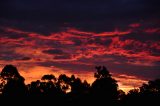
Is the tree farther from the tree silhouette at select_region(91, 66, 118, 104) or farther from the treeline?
the tree silhouette at select_region(91, 66, 118, 104)

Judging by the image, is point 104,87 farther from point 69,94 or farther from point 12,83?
point 12,83

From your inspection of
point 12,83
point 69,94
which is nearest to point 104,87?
point 69,94

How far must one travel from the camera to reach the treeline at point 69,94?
249 ft

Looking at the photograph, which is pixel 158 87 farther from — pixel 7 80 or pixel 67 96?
pixel 7 80

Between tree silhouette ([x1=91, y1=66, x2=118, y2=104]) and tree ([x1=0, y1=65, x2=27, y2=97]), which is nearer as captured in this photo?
tree ([x1=0, y1=65, x2=27, y2=97])

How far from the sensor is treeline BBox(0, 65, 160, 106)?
2987 inches

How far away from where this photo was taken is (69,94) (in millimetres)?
91438

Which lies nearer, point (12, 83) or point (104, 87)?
point (12, 83)

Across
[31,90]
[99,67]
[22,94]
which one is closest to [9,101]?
[22,94]

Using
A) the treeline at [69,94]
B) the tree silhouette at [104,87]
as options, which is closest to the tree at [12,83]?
the treeline at [69,94]

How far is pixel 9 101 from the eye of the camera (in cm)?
7031

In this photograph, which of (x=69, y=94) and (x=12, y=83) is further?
(x=69, y=94)

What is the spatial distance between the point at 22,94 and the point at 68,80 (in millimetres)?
29052

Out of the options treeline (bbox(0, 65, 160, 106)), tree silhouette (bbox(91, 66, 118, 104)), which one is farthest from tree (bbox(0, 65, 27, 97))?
tree silhouette (bbox(91, 66, 118, 104))
